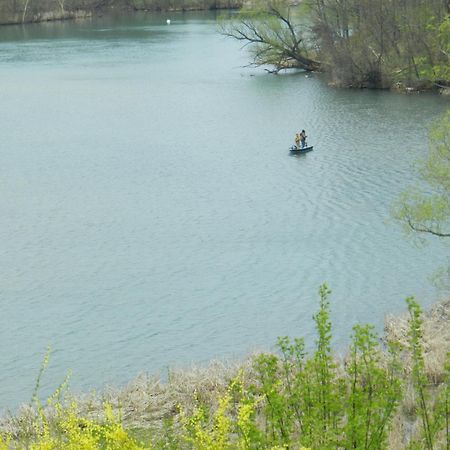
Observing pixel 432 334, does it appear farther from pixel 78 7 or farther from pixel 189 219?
pixel 78 7

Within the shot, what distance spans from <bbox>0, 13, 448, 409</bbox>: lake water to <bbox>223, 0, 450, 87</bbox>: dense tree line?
1529 millimetres

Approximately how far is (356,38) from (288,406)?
38925mm

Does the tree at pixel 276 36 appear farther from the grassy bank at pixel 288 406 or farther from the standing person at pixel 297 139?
the grassy bank at pixel 288 406

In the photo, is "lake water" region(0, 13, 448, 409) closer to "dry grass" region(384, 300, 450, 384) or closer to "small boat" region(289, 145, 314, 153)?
"small boat" region(289, 145, 314, 153)

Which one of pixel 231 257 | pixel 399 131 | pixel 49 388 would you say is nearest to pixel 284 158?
pixel 399 131

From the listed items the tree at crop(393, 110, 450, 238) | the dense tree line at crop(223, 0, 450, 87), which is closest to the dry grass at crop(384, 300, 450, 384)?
the tree at crop(393, 110, 450, 238)

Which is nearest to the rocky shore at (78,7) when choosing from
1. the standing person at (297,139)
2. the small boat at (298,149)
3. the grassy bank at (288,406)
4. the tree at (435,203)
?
the small boat at (298,149)

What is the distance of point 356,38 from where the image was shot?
43.6 meters

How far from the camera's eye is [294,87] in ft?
142

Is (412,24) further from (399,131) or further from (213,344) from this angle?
(213,344)

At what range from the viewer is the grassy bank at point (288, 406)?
5.48 meters

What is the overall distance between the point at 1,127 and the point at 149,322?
20852 millimetres

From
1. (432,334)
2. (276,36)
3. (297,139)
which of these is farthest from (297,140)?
(276,36)

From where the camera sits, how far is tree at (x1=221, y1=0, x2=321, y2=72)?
4800cm
